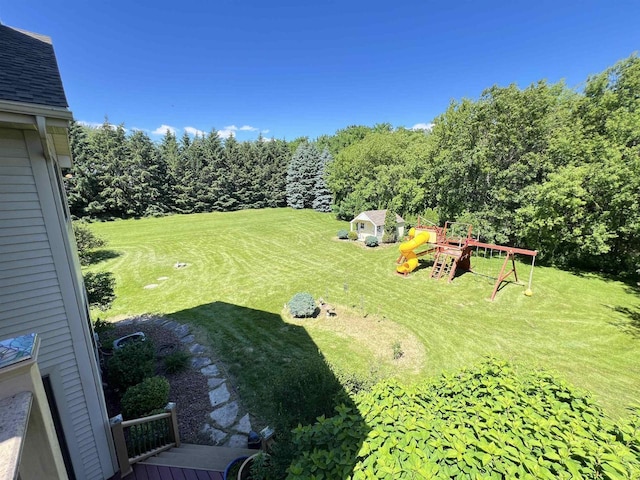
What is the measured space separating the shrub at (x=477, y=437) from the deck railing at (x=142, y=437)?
335cm

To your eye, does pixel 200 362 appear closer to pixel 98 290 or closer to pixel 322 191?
pixel 98 290

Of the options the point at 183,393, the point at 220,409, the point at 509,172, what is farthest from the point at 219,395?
the point at 509,172

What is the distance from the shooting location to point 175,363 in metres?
7.89

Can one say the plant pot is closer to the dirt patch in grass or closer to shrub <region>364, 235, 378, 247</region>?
the dirt patch in grass

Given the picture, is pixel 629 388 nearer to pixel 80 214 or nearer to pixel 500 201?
A: pixel 500 201

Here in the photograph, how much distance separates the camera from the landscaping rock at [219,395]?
6.84 m

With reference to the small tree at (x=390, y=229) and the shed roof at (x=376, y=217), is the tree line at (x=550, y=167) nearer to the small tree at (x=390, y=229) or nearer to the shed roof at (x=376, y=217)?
the small tree at (x=390, y=229)

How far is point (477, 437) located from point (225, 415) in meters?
5.52

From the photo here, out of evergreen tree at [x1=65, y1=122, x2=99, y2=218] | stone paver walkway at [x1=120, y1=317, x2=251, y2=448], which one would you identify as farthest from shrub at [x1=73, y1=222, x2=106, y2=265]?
evergreen tree at [x1=65, y1=122, x2=99, y2=218]

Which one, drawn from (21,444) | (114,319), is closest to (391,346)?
(21,444)

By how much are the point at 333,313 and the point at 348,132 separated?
52399 millimetres

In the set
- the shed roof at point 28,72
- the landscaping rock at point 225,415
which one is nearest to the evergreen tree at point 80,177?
the shed roof at point 28,72

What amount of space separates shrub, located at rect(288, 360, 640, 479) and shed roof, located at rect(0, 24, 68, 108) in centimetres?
492

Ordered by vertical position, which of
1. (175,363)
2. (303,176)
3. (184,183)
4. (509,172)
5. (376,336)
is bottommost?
(376,336)
